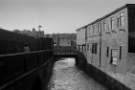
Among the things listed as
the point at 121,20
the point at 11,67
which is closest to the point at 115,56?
the point at 121,20

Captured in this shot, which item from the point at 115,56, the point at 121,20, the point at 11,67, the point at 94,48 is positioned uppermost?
the point at 121,20

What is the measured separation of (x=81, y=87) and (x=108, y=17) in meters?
9.82

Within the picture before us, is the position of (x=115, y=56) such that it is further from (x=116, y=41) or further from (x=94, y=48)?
(x=94, y=48)

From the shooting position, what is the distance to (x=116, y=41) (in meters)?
18.2

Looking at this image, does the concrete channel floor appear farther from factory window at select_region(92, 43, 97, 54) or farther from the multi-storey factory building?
factory window at select_region(92, 43, 97, 54)

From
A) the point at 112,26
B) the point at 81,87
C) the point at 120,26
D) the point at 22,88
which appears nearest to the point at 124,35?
the point at 120,26

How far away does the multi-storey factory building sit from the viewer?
1570 centimetres

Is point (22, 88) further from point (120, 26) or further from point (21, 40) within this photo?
point (120, 26)

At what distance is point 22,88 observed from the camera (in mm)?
9609

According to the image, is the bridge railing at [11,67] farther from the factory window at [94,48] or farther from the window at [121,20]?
the factory window at [94,48]

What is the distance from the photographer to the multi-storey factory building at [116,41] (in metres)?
15.7

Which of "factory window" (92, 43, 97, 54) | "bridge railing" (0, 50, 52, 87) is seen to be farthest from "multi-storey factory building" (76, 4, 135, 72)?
"bridge railing" (0, 50, 52, 87)

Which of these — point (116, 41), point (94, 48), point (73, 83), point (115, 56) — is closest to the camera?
point (116, 41)

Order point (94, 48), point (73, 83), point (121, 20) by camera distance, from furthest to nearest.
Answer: point (94, 48), point (73, 83), point (121, 20)
